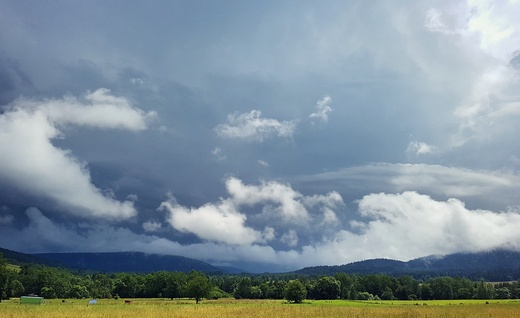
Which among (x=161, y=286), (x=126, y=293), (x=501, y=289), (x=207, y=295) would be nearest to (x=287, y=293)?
(x=207, y=295)

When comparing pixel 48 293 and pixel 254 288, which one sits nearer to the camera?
pixel 48 293

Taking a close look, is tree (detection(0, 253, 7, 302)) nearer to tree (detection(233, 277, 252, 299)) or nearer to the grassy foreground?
the grassy foreground

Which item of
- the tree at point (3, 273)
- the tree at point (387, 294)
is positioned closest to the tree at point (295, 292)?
the tree at point (387, 294)

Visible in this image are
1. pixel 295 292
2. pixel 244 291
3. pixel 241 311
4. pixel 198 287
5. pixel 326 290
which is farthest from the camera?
pixel 244 291

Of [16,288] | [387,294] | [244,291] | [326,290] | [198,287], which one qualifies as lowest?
[16,288]

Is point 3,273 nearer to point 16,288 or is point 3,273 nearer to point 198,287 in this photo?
point 16,288

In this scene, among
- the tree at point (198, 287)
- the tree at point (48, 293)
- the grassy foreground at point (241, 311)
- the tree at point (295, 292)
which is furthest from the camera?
the tree at point (48, 293)

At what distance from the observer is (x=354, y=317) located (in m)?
45.3

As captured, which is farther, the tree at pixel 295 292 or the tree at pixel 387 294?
the tree at pixel 387 294

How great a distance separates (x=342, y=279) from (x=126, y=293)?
8504 centimetres

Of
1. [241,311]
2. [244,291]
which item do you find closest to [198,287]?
[241,311]

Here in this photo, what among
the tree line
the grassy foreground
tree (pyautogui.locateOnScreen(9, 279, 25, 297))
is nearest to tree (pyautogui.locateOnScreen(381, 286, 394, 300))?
the tree line

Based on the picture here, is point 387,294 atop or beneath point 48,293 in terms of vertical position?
atop

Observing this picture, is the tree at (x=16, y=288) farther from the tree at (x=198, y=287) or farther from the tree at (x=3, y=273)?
the tree at (x=198, y=287)
